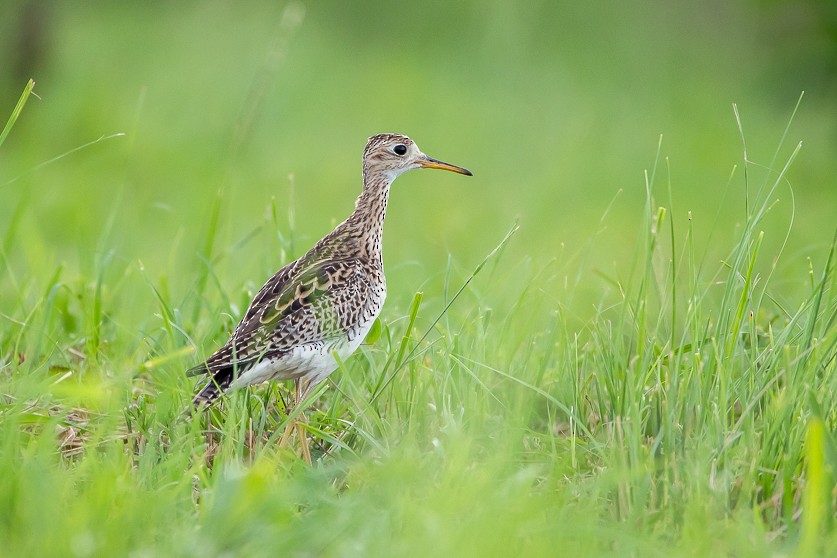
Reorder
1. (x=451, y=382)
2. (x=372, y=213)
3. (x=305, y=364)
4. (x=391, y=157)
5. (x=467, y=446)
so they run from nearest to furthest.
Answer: (x=467, y=446) < (x=451, y=382) < (x=305, y=364) < (x=372, y=213) < (x=391, y=157)

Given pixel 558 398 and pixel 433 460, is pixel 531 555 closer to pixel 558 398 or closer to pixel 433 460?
pixel 433 460

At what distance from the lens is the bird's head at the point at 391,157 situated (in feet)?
21.8

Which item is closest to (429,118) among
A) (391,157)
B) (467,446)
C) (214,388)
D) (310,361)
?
(391,157)

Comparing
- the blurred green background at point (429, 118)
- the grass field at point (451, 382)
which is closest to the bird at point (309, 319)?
the grass field at point (451, 382)

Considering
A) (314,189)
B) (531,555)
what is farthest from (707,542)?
(314,189)

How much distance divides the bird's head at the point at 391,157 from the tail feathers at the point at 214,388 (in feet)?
5.91

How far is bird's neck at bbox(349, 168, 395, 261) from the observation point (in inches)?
247

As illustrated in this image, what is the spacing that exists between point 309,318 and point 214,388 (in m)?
0.66

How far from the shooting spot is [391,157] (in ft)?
21.8

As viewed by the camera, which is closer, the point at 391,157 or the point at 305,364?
the point at 305,364

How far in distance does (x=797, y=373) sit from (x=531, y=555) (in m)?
1.59

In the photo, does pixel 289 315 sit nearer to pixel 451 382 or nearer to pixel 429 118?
pixel 451 382

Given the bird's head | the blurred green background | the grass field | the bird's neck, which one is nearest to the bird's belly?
the grass field

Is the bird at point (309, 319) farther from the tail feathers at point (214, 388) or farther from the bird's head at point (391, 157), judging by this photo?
the bird's head at point (391, 157)
